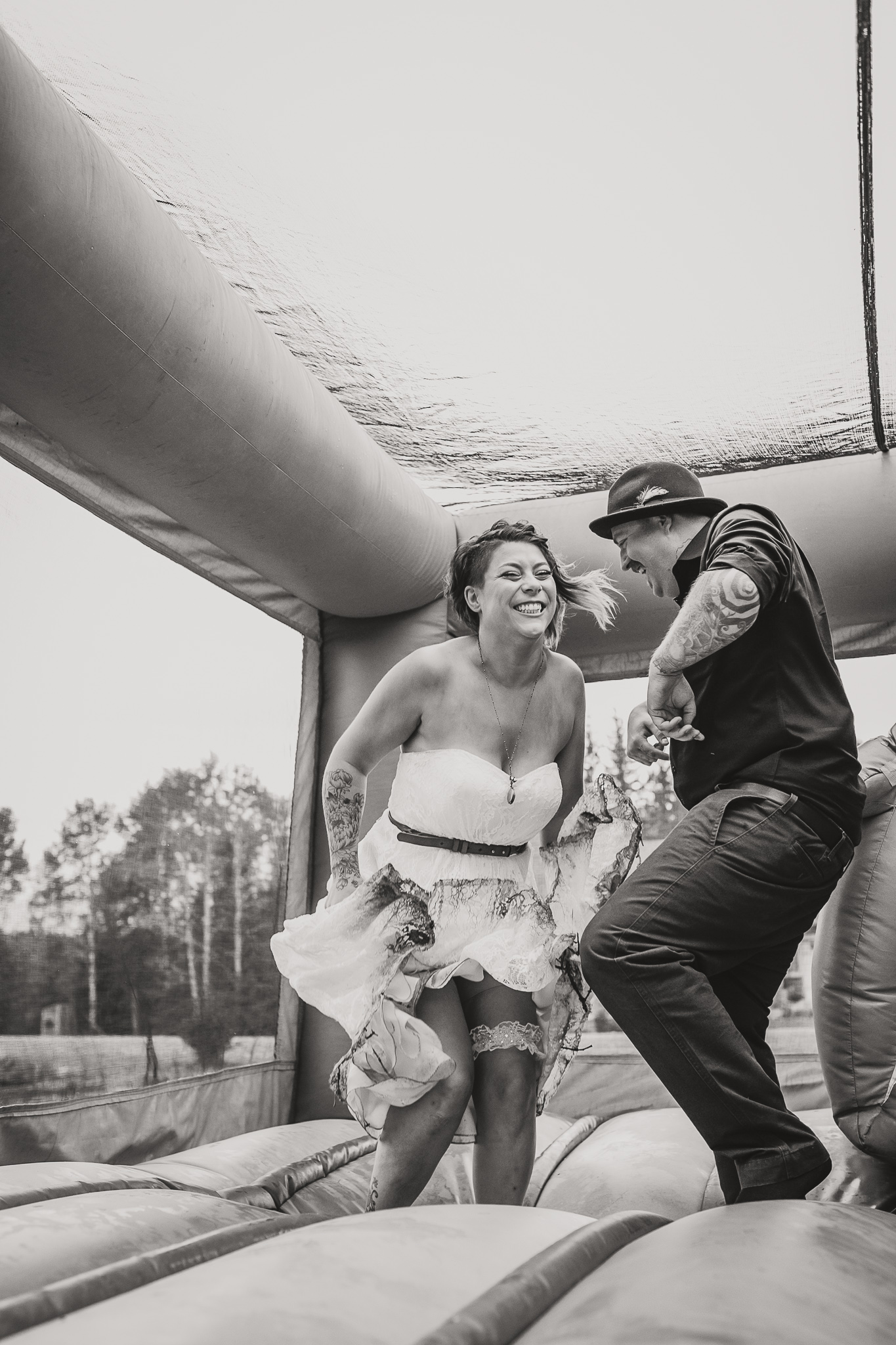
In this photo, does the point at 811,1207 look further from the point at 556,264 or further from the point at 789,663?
the point at 556,264

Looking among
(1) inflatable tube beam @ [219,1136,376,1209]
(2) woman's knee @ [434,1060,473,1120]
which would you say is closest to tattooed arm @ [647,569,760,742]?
(2) woman's knee @ [434,1060,473,1120]

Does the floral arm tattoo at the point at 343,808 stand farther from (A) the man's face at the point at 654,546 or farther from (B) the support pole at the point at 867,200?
(B) the support pole at the point at 867,200

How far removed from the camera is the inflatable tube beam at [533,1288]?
0.70 metres

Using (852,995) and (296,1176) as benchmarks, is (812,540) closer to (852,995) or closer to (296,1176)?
(852,995)

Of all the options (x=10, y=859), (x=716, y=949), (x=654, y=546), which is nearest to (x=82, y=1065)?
(x=10, y=859)

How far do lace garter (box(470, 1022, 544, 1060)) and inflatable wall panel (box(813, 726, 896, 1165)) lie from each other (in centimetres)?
61

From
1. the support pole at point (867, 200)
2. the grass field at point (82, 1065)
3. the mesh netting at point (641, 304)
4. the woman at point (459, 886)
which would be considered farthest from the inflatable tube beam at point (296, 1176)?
the support pole at point (867, 200)

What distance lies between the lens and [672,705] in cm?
187

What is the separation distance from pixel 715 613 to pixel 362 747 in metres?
1.00

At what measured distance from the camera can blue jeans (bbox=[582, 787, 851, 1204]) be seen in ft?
5.24

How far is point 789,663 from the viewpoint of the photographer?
1.86 meters

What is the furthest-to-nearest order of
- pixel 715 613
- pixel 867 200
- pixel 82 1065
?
pixel 82 1065, pixel 867 200, pixel 715 613

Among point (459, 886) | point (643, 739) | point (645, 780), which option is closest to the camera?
point (643, 739)

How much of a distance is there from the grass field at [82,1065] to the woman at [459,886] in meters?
0.81
